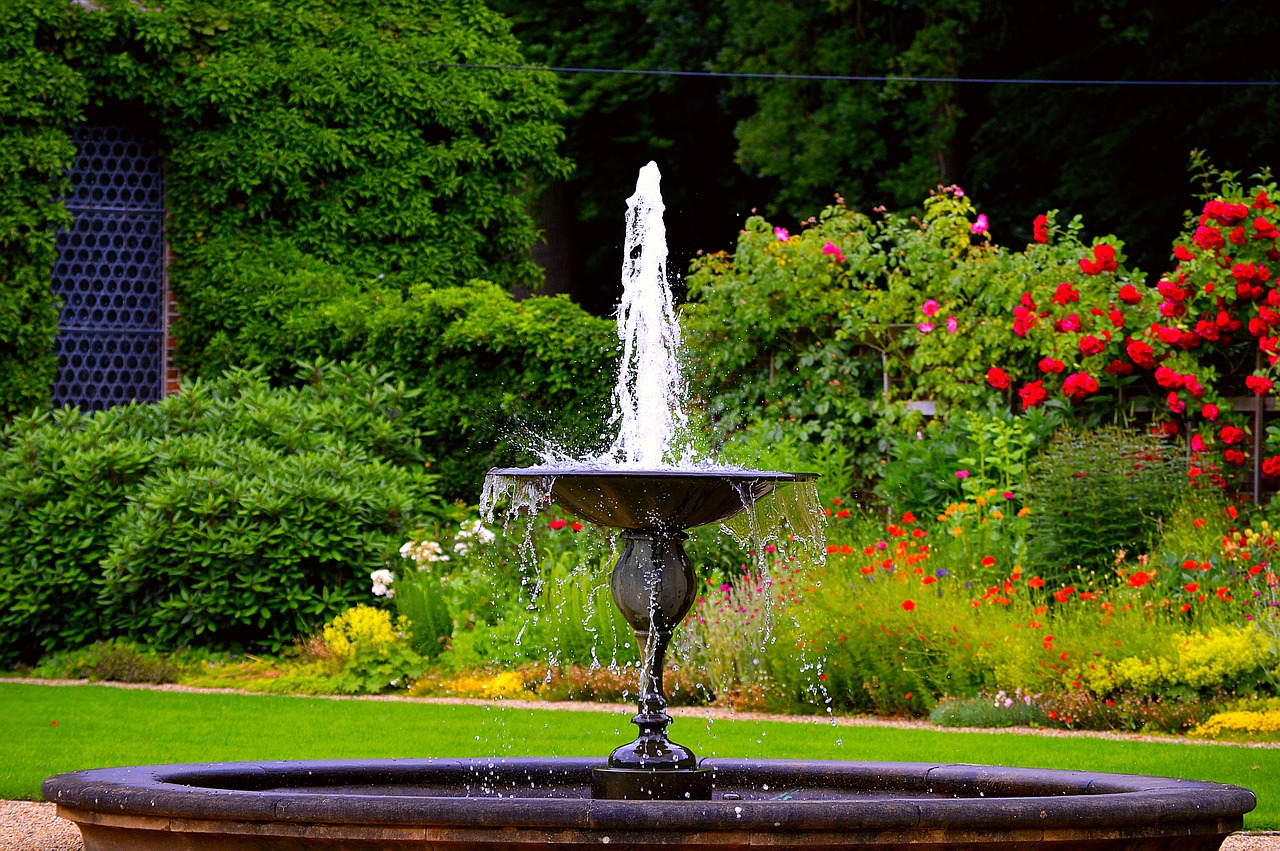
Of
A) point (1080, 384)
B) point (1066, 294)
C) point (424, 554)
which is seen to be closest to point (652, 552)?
point (424, 554)

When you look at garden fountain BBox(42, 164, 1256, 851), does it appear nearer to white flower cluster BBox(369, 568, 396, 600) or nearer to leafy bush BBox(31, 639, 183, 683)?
white flower cluster BBox(369, 568, 396, 600)

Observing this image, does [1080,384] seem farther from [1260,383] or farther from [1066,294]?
[1260,383]

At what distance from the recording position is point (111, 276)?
15797mm

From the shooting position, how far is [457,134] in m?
16.3

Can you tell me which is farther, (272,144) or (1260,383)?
(272,144)

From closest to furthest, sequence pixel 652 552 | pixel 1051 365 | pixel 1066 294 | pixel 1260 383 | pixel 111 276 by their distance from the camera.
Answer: pixel 652 552 → pixel 1260 383 → pixel 1051 365 → pixel 1066 294 → pixel 111 276

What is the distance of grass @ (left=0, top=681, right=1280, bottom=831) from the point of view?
6949 mm

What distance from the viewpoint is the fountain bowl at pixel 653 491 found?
493 cm

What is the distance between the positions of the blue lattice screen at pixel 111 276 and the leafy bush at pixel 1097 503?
373 inches

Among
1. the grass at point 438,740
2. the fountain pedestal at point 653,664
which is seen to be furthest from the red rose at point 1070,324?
the fountain pedestal at point 653,664

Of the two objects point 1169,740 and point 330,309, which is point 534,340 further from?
point 1169,740

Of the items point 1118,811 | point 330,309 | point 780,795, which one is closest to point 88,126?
point 330,309

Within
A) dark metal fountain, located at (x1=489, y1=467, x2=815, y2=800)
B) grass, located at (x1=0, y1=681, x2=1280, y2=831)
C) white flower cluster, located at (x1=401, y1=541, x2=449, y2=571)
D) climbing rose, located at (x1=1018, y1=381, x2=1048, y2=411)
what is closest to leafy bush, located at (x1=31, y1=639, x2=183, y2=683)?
grass, located at (x1=0, y1=681, x2=1280, y2=831)

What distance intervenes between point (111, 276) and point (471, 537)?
640 cm
